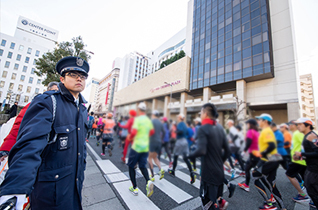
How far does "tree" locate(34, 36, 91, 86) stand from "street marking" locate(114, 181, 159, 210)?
8.10 m

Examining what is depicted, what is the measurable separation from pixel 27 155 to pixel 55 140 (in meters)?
0.31

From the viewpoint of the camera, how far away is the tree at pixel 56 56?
7.52m

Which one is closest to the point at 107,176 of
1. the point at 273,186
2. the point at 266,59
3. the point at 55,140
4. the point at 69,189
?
the point at 69,189

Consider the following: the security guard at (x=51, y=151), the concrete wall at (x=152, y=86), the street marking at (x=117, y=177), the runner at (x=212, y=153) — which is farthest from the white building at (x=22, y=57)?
the runner at (x=212, y=153)

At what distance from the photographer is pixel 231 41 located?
16.0 m

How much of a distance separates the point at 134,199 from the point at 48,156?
2.18 m

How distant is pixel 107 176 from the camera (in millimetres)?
3412

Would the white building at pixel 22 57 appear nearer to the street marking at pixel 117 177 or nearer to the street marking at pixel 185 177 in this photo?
the street marking at pixel 117 177

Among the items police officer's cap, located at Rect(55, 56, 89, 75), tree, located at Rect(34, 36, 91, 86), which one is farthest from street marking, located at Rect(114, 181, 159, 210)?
tree, located at Rect(34, 36, 91, 86)

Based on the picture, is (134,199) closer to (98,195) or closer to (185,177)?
(98,195)

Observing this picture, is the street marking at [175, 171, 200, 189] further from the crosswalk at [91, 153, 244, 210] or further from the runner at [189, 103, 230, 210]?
the runner at [189, 103, 230, 210]

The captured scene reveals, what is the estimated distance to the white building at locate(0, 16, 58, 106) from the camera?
114ft

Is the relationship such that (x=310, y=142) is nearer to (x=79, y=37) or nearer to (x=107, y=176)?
(x=107, y=176)

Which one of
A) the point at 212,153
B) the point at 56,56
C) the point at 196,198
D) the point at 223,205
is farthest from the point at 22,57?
the point at 223,205
